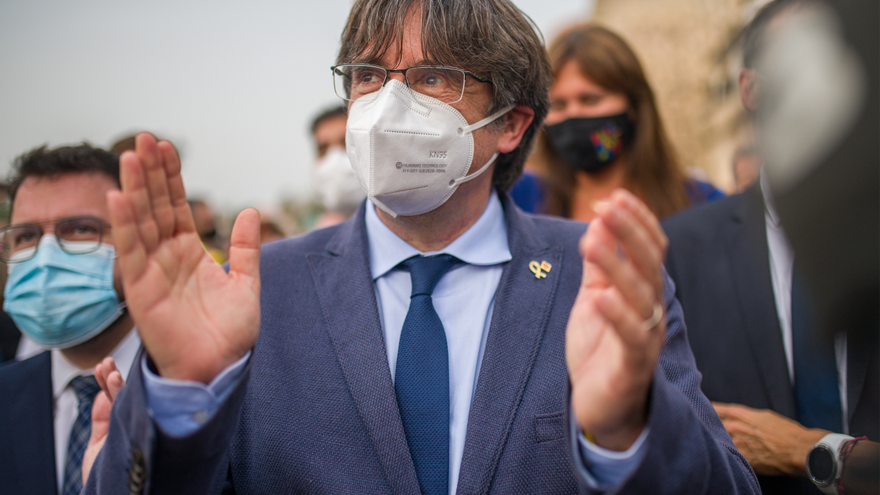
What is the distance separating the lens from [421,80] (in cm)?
→ 224

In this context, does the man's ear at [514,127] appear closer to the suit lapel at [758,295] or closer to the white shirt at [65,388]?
the suit lapel at [758,295]

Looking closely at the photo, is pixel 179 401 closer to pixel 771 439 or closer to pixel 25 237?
pixel 25 237

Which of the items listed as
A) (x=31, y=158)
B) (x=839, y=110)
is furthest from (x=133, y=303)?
(x=31, y=158)

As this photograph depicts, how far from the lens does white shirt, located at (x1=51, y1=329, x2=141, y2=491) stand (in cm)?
244

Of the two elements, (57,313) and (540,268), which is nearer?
(540,268)

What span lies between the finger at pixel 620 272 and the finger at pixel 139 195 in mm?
1020

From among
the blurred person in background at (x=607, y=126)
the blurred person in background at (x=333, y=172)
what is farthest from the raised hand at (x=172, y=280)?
the blurred person in background at (x=333, y=172)

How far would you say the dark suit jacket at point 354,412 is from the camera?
58.7 inches

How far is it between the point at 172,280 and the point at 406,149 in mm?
941

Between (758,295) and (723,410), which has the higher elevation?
(758,295)

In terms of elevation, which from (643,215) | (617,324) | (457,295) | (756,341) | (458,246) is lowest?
(756,341)

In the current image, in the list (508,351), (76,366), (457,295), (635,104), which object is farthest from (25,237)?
(635,104)

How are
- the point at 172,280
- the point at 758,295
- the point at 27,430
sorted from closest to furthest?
the point at 172,280 < the point at 27,430 < the point at 758,295

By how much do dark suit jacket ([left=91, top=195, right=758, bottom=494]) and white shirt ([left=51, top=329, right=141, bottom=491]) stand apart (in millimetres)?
851
